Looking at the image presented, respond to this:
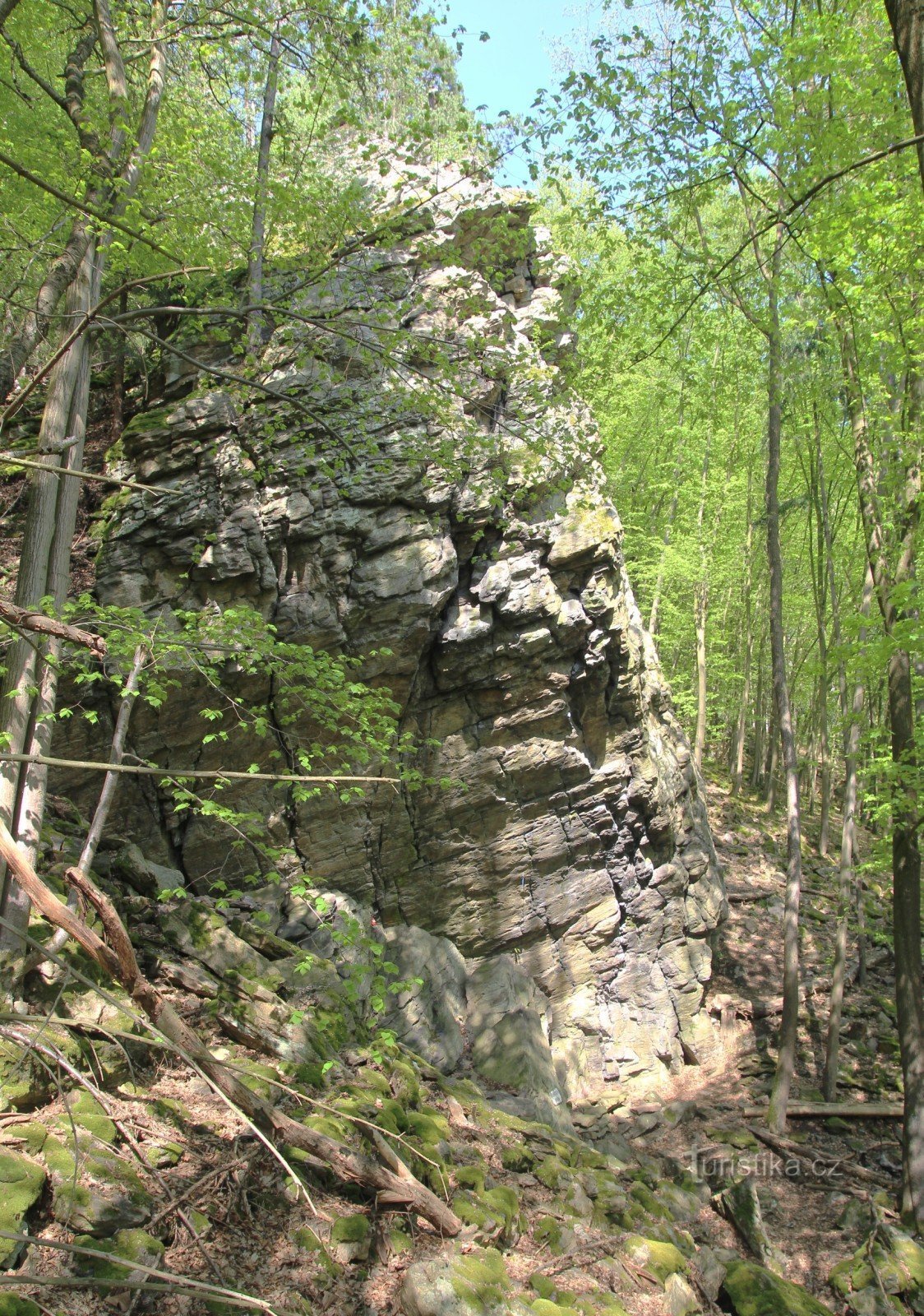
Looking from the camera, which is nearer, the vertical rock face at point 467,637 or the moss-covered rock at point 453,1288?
the moss-covered rock at point 453,1288

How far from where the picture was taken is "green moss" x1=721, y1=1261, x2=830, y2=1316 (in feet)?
18.6

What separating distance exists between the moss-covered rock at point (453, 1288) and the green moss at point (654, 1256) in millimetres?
1489

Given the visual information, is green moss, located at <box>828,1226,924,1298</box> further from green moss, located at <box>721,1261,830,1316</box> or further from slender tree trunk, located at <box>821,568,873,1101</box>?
slender tree trunk, located at <box>821,568,873,1101</box>

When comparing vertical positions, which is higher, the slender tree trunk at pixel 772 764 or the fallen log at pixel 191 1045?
the slender tree trunk at pixel 772 764

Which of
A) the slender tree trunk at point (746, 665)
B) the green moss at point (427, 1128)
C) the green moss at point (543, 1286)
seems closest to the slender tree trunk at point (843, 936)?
the green moss at point (427, 1128)

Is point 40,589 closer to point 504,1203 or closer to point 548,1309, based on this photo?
point 504,1203

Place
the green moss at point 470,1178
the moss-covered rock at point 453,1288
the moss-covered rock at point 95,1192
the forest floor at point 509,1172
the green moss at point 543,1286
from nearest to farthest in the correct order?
the moss-covered rock at point 95,1192 < the forest floor at point 509,1172 < the moss-covered rock at point 453,1288 < the green moss at point 543,1286 < the green moss at point 470,1178

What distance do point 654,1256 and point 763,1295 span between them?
40.1 inches

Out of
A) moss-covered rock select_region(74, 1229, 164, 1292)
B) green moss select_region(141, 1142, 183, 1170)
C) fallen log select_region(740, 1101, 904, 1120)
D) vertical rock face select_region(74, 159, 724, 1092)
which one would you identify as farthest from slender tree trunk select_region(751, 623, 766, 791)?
moss-covered rock select_region(74, 1229, 164, 1292)

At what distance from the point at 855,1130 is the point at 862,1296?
328cm

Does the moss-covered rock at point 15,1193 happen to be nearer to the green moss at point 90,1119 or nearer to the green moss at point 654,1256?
the green moss at point 90,1119

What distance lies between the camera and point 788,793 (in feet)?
35.3

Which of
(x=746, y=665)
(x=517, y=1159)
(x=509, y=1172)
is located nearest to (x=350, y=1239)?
(x=509, y=1172)

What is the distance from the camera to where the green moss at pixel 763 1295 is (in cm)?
566
